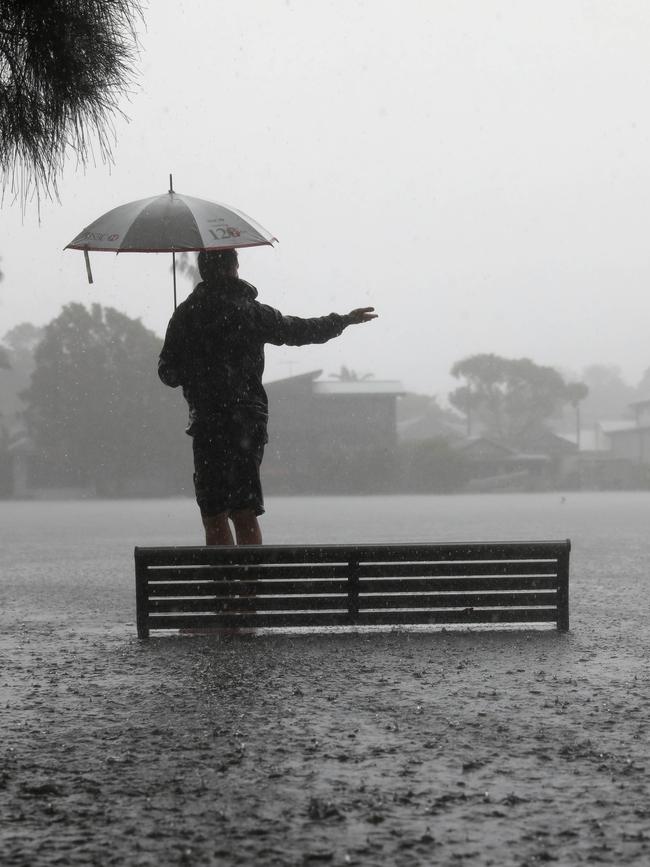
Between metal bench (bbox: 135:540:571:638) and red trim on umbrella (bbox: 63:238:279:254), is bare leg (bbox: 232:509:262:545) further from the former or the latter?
red trim on umbrella (bbox: 63:238:279:254)

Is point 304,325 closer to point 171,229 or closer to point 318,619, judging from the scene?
point 171,229

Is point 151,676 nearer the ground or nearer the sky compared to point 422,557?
nearer the ground

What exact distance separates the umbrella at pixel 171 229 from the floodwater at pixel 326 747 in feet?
6.42

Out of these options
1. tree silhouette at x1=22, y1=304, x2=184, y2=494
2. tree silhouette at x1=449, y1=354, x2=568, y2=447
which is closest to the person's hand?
tree silhouette at x1=22, y1=304, x2=184, y2=494

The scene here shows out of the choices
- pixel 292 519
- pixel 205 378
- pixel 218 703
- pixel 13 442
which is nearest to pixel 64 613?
pixel 205 378

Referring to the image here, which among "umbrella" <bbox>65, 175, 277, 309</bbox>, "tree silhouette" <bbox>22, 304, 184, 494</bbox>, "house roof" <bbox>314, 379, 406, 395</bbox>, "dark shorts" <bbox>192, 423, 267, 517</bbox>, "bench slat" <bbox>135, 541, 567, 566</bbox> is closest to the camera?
"bench slat" <bbox>135, 541, 567, 566</bbox>

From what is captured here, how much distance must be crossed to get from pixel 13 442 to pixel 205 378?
6397 cm

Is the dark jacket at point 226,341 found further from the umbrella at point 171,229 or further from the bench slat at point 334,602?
the bench slat at point 334,602

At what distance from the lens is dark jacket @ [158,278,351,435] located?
601 cm

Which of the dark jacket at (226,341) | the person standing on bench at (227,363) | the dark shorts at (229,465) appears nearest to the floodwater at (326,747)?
the dark shorts at (229,465)

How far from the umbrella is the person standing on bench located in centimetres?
12

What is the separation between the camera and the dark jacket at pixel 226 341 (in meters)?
6.01

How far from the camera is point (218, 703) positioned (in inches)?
169

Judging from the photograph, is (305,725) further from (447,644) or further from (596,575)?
(596,575)
